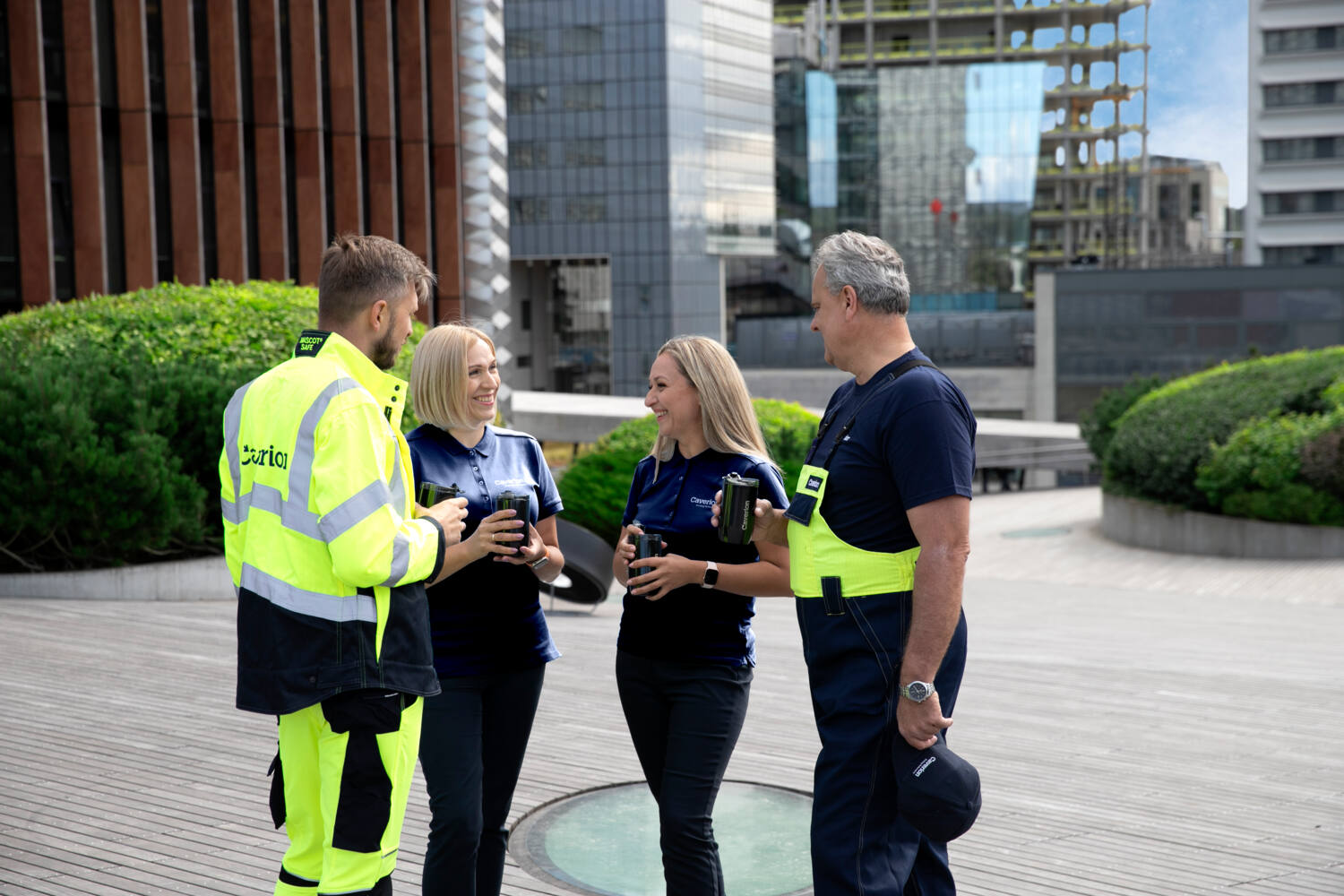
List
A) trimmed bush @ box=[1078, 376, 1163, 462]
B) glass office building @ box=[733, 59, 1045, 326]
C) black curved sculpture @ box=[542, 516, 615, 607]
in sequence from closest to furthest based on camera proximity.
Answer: black curved sculpture @ box=[542, 516, 615, 607] < trimmed bush @ box=[1078, 376, 1163, 462] < glass office building @ box=[733, 59, 1045, 326]

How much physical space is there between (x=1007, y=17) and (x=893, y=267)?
115 meters

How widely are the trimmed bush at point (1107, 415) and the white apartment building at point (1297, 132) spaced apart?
2569 inches

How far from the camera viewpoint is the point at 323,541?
115 inches

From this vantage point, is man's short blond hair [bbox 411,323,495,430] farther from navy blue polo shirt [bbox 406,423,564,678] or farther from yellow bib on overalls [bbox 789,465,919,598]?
yellow bib on overalls [bbox 789,465,919,598]

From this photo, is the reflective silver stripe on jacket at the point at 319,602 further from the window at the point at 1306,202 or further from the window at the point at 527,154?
the window at the point at 1306,202

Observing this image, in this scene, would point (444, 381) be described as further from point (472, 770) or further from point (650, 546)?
point (472, 770)

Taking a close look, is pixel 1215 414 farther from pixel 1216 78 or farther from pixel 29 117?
pixel 29 117

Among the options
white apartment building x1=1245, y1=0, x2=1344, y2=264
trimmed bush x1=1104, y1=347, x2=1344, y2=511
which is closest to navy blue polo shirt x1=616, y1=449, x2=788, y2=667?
trimmed bush x1=1104, y1=347, x2=1344, y2=511

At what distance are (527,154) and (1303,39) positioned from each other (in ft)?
172

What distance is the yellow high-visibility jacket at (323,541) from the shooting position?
113 inches

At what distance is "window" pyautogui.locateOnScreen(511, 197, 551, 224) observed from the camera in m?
84.7

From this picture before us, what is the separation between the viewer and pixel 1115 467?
69.5ft

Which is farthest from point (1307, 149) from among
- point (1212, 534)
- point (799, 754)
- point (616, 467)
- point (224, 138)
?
point (799, 754)

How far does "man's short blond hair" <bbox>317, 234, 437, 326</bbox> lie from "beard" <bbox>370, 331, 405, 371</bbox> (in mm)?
89
